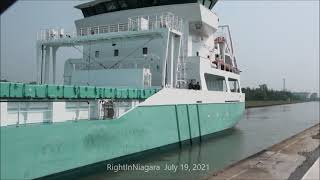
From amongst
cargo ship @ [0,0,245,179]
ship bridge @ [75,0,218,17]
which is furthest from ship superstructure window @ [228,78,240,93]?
ship bridge @ [75,0,218,17]

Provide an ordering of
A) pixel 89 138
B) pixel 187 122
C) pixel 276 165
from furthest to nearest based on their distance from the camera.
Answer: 1. pixel 187 122
2. pixel 276 165
3. pixel 89 138

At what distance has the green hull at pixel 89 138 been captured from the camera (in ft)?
25.4

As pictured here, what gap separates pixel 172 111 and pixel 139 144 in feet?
8.51

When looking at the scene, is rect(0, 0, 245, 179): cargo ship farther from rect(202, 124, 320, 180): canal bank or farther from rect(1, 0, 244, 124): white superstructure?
rect(202, 124, 320, 180): canal bank

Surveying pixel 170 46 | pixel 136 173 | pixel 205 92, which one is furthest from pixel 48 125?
pixel 205 92

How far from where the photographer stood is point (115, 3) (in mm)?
18969

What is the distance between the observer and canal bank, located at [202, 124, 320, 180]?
9.57 metres

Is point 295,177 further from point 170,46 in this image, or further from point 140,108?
point 170,46

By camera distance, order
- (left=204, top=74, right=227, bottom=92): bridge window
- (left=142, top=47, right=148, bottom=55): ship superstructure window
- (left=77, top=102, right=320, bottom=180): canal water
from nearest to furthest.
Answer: (left=77, top=102, right=320, bottom=180): canal water, (left=142, top=47, right=148, bottom=55): ship superstructure window, (left=204, top=74, right=227, bottom=92): bridge window

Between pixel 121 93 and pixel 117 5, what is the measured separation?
8564 millimetres

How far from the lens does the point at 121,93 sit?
11.7 metres

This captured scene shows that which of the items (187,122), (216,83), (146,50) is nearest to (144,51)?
(146,50)

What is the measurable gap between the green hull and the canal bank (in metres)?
3.10

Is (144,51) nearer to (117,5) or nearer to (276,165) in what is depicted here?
(117,5)
